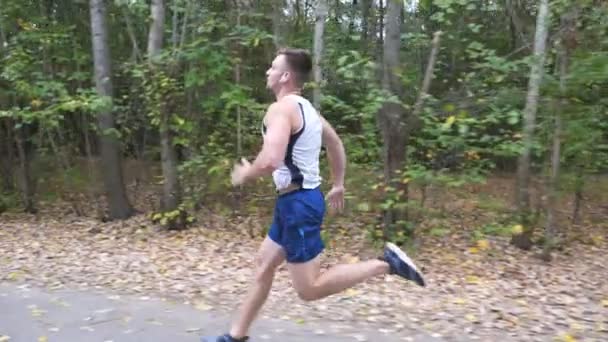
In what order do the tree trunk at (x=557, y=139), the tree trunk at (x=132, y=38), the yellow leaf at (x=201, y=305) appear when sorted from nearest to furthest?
1. the yellow leaf at (x=201, y=305)
2. the tree trunk at (x=557, y=139)
3. the tree trunk at (x=132, y=38)

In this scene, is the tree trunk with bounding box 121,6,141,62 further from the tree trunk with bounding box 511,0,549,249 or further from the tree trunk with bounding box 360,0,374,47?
the tree trunk with bounding box 511,0,549,249

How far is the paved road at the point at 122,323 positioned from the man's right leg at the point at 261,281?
0.42 m

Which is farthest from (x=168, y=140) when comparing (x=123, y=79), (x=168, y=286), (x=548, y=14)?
(x=548, y=14)

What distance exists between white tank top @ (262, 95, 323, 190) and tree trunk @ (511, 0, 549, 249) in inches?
145

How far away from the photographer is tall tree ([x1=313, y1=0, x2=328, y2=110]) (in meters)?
8.46

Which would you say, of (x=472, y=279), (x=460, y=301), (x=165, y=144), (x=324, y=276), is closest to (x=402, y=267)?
(x=324, y=276)

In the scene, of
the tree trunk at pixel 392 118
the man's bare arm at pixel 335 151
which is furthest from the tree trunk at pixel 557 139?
the man's bare arm at pixel 335 151

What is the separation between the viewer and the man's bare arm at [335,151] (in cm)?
424

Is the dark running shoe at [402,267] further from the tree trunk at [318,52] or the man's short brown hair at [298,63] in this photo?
the tree trunk at [318,52]

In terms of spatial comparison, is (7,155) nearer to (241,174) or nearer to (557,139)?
(557,139)

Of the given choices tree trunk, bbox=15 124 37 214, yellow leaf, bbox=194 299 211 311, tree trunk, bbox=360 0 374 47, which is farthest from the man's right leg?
tree trunk, bbox=15 124 37 214

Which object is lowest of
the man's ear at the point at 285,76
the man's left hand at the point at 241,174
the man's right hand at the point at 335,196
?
the man's right hand at the point at 335,196

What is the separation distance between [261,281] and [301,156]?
2.83ft

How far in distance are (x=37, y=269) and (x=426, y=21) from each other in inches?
250
